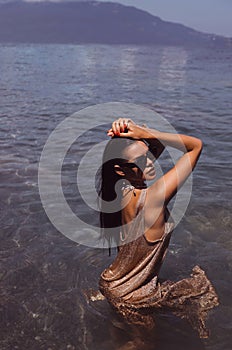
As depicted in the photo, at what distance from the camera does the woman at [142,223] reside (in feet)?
13.0

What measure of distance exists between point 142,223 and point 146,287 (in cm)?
85

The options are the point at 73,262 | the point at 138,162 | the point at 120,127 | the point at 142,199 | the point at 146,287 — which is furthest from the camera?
the point at 73,262

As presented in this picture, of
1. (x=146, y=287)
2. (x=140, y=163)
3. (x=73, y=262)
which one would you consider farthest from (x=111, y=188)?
(x=73, y=262)

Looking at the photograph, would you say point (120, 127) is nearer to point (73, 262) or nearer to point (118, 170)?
point (118, 170)

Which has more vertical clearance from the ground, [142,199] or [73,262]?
[142,199]

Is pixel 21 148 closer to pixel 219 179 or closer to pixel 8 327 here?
pixel 219 179

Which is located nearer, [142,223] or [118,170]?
[118,170]

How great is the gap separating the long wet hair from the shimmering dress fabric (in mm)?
201

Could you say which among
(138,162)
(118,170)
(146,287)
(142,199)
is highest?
(138,162)

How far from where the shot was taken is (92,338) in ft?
15.8

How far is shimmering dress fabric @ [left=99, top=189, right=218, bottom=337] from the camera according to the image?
4.38 meters

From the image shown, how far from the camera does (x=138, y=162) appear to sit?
397 cm

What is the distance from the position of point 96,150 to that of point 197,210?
488 centimetres

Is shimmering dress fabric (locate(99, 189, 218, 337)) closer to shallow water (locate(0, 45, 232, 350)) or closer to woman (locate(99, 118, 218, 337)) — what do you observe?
woman (locate(99, 118, 218, 337))
